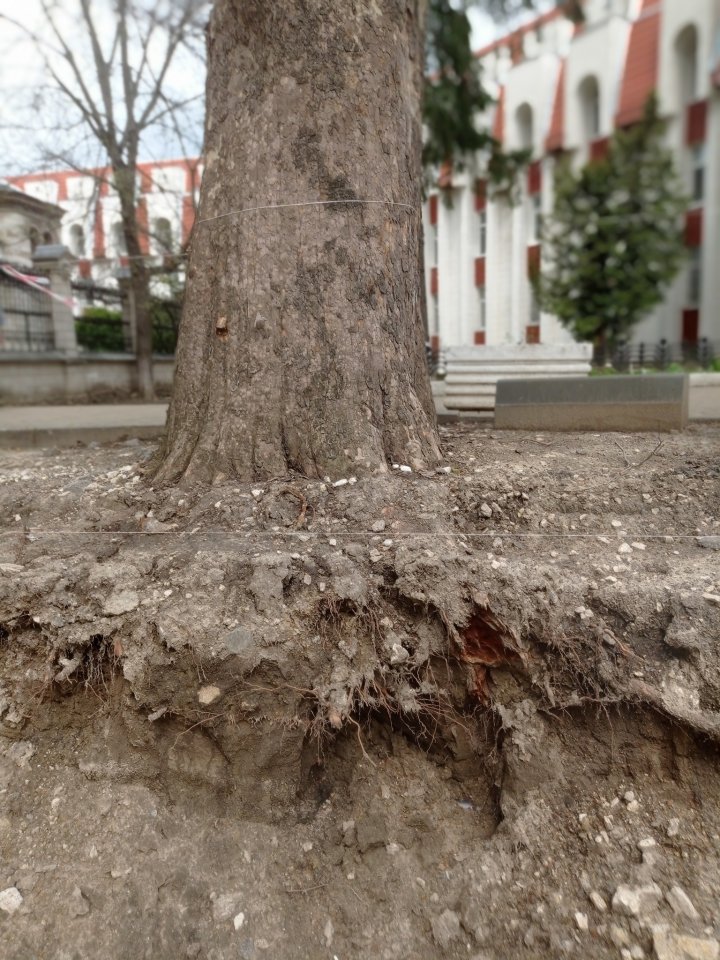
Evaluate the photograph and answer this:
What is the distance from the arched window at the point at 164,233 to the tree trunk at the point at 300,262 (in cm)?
1396

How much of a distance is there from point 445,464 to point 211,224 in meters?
1.58

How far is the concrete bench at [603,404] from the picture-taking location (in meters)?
4.28

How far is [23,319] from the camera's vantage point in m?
14.2

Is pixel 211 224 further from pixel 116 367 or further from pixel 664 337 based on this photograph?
pixel 664 337

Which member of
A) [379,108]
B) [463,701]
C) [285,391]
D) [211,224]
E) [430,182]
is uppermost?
[430,182]

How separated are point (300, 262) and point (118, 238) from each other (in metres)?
15.1

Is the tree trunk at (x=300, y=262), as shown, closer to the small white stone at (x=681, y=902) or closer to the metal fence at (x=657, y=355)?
the small white stone at (x=681, y=902)

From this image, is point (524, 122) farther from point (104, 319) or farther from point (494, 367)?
point (104, 319)

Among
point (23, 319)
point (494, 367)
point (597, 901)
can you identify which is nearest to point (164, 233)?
point (23, 319)

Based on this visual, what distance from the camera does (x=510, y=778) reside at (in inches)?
88.7

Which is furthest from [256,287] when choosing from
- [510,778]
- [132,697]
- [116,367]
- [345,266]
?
[116,367]

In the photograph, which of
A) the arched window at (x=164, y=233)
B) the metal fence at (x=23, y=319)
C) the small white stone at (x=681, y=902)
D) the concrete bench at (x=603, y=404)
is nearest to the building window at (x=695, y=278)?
the concrete bench at (x=603, y=404)

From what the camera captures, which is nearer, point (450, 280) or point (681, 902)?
point (681, 902)

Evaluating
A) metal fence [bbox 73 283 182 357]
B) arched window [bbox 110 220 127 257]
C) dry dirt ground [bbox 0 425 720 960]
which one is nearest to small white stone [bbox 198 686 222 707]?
dry dirt ground [bbox 0 425 720 960]
